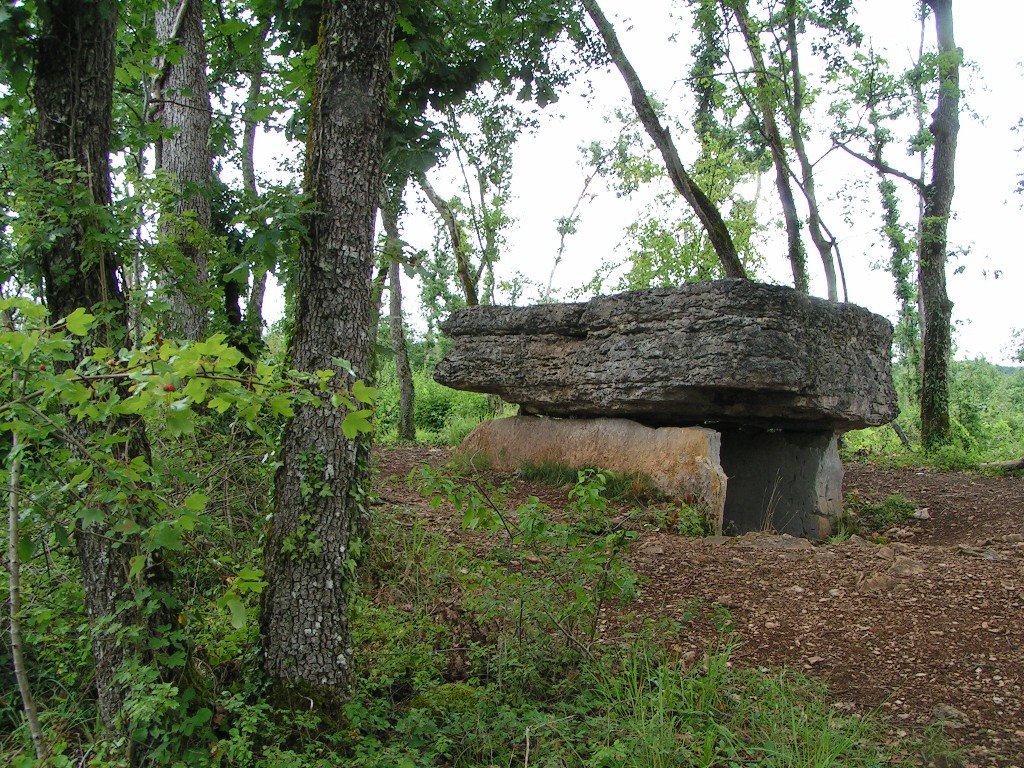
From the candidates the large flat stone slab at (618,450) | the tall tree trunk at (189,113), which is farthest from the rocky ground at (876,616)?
the tall tree trunk at (189,113)

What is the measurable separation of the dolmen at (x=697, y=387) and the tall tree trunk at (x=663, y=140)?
182 centimetres

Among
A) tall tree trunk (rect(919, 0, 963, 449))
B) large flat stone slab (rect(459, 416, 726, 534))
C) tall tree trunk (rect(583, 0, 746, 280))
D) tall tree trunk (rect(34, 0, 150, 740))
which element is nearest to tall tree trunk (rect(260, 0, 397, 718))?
tall tree trunk (rect(34, 0, 150, 740))

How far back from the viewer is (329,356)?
3.67m

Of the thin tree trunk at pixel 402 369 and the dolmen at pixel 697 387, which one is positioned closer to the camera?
the dolmen at pixel 697 387

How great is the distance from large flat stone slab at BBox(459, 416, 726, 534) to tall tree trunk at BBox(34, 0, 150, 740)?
522 cm

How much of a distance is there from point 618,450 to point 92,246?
19.0 feet

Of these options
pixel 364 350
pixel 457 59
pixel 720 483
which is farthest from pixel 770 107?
pixel 364 350

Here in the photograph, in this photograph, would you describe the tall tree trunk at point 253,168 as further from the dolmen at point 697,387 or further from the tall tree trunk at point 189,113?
the dolmen at point 697,387

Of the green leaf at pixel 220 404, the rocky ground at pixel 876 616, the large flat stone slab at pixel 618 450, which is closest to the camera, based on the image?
the green leaf at pixel 220 404

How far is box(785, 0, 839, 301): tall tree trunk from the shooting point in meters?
12.1

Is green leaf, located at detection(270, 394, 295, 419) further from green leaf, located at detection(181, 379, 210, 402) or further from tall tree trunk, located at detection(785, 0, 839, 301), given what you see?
tall tree trunk, located at detection(785, 0, 839, 301)

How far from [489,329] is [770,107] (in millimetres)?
5825

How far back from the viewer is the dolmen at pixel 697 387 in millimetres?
7617

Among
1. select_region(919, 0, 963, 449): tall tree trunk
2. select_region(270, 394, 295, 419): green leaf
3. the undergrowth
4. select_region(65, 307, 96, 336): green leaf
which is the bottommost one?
the undergrowth
